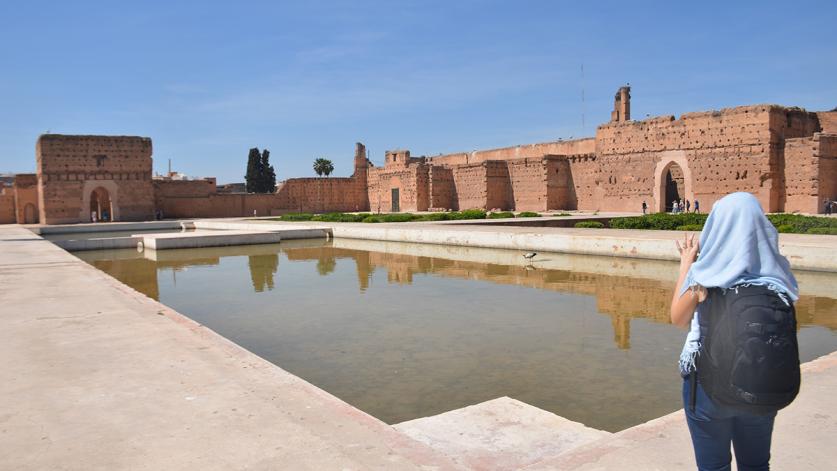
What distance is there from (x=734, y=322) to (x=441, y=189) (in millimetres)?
29809

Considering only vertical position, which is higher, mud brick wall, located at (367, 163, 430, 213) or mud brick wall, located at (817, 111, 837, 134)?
mud brick wall, located at (817, 111, 837, 134)

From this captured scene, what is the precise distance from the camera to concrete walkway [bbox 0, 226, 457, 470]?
2602 mm

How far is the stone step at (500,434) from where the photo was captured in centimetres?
309

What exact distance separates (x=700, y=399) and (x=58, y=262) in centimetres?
1111

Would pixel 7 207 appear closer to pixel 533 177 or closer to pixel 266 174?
pixel 266 174

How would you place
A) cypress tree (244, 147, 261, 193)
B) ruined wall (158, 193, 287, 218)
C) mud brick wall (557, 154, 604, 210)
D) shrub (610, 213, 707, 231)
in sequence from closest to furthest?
shrub (610, 213, 707, 231) < mud brick wall (557, 154, 604, 210) < ruined wall (158, 193, 287, 218) < cypress tree (244, 147, 261, 193)

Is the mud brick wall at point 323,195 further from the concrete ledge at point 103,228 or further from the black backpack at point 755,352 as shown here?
the black backpack at point 755,352

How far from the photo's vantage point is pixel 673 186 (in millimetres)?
26797

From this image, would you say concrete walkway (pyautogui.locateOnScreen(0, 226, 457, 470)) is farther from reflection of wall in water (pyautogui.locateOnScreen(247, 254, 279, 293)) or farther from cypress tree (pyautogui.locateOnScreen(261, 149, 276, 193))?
cypress tree (pyautogui.locateOnScreen(261, 149, 276, 193))

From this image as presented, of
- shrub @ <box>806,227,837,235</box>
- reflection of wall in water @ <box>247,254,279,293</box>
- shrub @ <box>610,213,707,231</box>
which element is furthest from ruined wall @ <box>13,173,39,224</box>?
shrub @ <box>806,227,837,235</box>

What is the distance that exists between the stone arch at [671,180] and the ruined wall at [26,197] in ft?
94.8

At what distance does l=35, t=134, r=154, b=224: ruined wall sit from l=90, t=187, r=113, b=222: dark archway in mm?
1085

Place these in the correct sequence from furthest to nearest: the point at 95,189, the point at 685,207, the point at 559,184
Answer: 1. the point at 95,189
2. the point at 559,184
3. the point at 685,207

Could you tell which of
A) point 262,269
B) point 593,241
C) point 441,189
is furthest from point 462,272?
point 441,189
